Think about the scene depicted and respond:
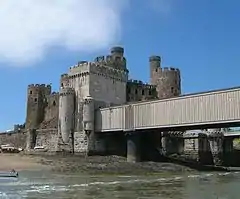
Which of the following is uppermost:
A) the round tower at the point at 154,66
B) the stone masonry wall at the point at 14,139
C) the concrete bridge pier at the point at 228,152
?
the round tower at the point at 154,66

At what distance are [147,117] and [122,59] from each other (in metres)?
29.4

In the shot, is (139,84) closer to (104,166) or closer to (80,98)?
(80,98)

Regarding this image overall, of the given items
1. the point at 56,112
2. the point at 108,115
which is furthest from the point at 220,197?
the point at 56,112

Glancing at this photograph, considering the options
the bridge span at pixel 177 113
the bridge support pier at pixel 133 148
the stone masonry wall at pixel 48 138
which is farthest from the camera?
the stone masonry wall at pixel 48 138

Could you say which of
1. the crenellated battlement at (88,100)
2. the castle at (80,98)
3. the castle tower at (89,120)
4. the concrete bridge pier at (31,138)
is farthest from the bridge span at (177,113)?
the concrete bridge pier at (31,138)

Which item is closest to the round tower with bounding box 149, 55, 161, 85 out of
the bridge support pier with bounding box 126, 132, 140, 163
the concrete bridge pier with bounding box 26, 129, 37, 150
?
the concrete bridge pier with bounding box 26, 129, 37, 150

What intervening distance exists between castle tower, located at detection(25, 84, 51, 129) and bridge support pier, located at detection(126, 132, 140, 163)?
25.7 metres

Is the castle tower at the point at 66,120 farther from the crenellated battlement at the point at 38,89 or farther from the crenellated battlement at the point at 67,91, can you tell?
the crenellated battlement at the point at 38,89

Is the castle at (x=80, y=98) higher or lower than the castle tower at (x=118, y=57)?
lower

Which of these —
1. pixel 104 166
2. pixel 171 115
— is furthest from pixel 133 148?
pixel 104 166

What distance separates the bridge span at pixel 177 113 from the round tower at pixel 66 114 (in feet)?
12.0

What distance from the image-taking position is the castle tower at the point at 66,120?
5462 cm

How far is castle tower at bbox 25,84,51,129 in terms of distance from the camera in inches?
2800

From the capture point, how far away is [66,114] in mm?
55438
